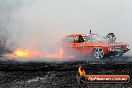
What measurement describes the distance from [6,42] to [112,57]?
6.88 m

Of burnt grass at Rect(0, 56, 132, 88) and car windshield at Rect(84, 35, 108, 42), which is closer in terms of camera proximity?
burnt grass at Rect(0, 56, 132, 88)

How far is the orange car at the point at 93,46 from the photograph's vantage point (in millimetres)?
23328

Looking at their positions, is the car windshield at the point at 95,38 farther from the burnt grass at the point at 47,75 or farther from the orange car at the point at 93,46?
the burnt grass at the point at 47,75

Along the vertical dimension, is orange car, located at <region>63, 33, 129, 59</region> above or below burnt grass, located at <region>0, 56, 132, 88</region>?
above

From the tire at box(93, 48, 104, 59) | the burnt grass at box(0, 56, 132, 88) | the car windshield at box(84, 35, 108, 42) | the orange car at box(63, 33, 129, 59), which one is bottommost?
the burnt grass at box(0, 56, 132, 88)

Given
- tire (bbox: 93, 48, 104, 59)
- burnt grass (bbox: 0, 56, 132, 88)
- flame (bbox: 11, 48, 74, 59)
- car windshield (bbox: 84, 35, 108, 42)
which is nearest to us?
burnt grass (bbox: 0, 56, 132, 88)

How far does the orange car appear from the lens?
76.5 ft

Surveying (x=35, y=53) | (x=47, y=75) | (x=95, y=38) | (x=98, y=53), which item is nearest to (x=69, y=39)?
(x=95, y=38)

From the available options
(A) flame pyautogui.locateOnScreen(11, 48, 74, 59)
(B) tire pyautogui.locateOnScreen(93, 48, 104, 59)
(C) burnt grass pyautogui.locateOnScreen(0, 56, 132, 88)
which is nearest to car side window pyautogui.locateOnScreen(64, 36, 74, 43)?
(A) flame pyautogui.locateOnScreen(11, 48, 74, 59)

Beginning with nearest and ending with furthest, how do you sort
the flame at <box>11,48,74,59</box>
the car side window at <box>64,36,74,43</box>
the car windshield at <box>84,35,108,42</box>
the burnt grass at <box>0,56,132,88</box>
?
the burnt grass at <box>0,56,132,88</box> < the car windshield at <box>84,35,108,42</box> < the flame at <box>11,48,74,59</box> < the car side window at <box>64,36,74,43</box>

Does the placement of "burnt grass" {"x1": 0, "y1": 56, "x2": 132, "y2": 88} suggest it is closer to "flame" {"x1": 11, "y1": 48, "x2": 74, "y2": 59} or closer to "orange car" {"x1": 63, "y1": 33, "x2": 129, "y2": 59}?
"orange car" {"x1": 63, "y1": 33, "x2": 129, "y2": 59}

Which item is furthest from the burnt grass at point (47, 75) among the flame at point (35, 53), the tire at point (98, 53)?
the flame at point (35, 53)

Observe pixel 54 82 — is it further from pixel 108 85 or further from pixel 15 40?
pixel 15 40

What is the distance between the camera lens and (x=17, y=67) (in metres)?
18.0
